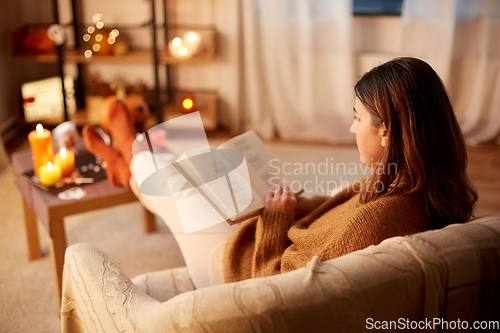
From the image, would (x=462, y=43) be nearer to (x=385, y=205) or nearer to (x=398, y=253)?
(x=385, y=205)

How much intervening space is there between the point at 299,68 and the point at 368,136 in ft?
7.15

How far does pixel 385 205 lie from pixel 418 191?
0.09 meters

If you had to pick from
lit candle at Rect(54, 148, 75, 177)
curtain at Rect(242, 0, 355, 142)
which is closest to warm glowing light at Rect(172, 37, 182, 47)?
curtain at Rect(242, 0, 355, 142)

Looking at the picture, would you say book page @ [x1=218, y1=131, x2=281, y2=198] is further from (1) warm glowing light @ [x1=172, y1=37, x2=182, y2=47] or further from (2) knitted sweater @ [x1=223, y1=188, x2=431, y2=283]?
(1) warm glowing light @ [x1=172, y1=37, x2=182, y2=47]

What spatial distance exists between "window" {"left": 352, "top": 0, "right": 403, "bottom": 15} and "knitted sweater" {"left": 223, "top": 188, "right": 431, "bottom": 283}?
208cm

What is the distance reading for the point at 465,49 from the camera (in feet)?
9.48

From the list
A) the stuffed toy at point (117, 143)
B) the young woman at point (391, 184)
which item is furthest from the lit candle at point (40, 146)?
the young woman at point (391, 184)

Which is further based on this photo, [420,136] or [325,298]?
[420,136]

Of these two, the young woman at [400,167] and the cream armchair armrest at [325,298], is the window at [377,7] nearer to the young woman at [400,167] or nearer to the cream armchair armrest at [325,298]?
the young woman at [400,167]

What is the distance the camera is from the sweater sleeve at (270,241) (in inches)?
39.8

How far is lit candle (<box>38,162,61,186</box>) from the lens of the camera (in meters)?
1.52

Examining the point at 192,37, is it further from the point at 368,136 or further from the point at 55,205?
the point at 368,136

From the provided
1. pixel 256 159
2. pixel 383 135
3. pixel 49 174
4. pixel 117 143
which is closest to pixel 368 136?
pixel 383 135

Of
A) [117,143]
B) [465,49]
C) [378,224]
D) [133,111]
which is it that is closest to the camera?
[378,224]
